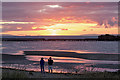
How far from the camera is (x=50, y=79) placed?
16.9m

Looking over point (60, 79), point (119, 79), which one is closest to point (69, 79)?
point (60, 79)

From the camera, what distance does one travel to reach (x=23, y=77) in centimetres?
1619

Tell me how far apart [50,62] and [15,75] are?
5039 millimetres

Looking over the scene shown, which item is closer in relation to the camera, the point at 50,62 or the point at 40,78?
the point at 40,78

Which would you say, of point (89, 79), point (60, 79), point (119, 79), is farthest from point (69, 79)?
point (119, 79)

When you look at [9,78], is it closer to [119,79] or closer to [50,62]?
[50,62]

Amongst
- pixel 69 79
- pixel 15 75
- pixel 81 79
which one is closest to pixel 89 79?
pixel 81 79

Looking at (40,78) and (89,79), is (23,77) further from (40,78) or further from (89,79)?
(89,79)

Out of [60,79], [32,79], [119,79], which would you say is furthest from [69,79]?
[119,79]

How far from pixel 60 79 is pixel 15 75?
4270 mm

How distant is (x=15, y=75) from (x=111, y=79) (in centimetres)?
904

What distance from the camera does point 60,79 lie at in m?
16.6

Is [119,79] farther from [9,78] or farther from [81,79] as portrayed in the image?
[9,78]

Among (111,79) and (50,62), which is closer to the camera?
(111,79)
